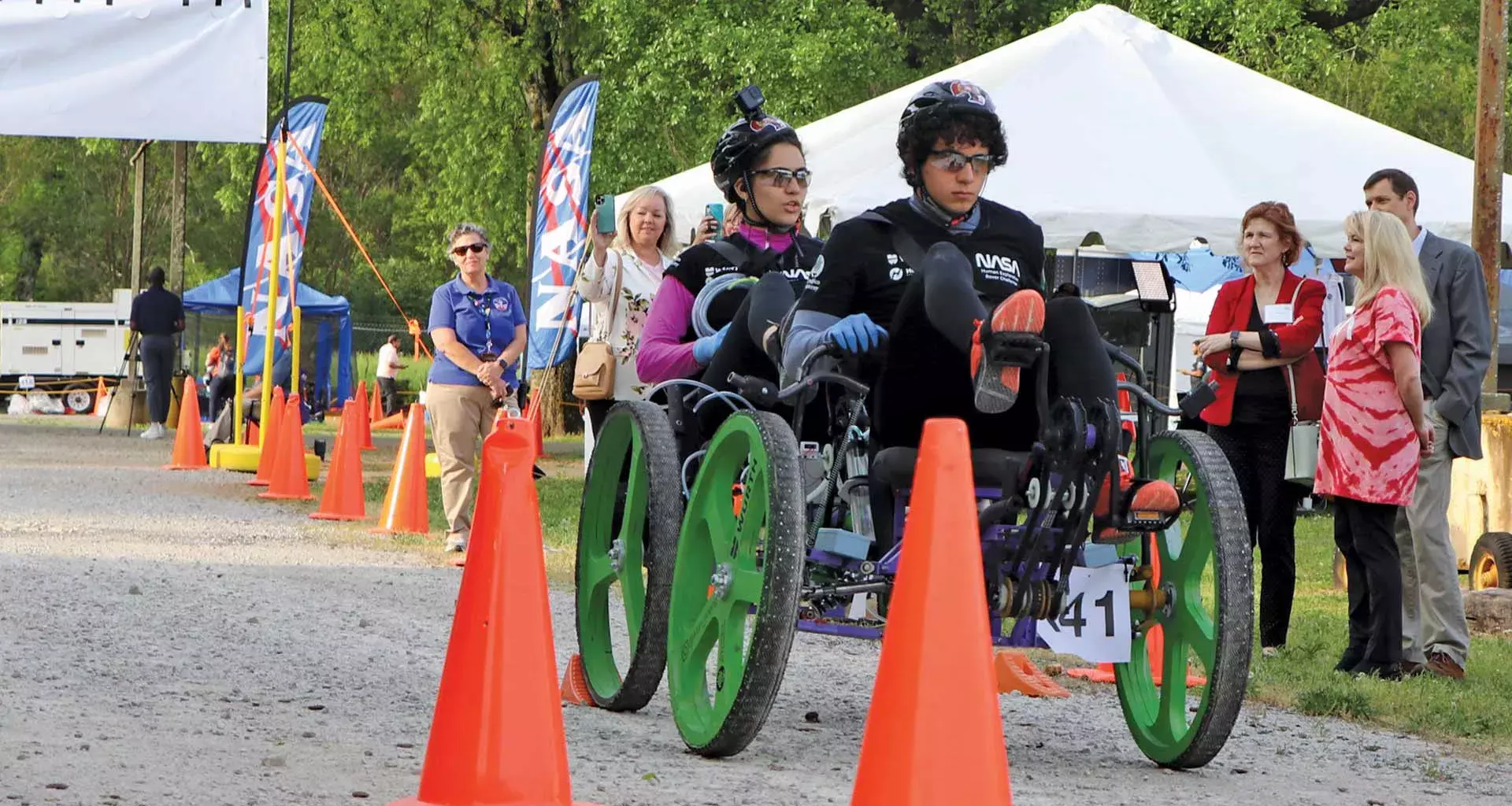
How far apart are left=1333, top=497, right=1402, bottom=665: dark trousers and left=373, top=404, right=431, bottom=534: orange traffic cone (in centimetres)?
703

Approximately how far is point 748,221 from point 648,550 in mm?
1774

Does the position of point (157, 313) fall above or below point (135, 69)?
above

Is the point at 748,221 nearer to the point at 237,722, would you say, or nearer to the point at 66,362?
the point at 237,722

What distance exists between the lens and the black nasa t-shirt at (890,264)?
6113 millimetres

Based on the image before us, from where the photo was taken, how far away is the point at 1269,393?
29.5ft

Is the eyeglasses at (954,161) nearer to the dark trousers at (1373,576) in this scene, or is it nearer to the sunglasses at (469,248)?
the dark trousers at (1373,576)

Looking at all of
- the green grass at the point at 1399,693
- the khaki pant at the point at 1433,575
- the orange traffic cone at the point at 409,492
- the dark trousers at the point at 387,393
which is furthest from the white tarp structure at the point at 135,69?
the dark trousers at the point at 387,393

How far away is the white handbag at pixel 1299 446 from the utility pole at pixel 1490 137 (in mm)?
4406

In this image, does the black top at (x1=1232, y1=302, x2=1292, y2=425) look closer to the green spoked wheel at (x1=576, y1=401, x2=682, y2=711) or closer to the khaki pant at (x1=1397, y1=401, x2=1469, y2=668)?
the khaki pant at (x1=1397, y1=401, x2=1469, y2=668)

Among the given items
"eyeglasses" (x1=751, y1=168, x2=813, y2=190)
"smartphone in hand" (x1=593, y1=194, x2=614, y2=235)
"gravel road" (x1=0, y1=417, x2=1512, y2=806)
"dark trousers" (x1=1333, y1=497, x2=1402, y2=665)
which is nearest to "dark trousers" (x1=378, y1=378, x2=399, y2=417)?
"gravel road" (x1=0, y1=417, x2=1512, y2=806)

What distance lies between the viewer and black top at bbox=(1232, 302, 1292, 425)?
29.6ft

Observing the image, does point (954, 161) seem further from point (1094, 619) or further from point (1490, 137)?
point (1490, 137)

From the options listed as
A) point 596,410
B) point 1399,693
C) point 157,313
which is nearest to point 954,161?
point 1399,693

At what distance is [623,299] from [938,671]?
590cm
